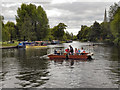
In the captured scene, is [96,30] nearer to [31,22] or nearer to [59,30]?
[59,30]

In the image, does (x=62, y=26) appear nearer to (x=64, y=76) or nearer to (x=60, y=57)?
(x=60, y=57)

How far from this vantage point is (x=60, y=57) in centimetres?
3150

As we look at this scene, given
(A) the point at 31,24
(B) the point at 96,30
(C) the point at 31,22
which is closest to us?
(A) the point at 31,24

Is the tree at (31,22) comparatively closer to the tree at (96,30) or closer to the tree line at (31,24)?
the tree line at (31,24)

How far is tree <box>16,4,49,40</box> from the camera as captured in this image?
92.6 m

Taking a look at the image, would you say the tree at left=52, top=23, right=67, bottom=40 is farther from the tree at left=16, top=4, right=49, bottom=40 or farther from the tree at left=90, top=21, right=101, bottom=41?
the tree at left=16, top=4, right=49, bottom=40

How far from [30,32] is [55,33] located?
193ft

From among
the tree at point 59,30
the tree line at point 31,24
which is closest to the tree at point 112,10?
the tree line at point 31,24

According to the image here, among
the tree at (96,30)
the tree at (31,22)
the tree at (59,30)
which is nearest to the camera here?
the tree at (31,22)

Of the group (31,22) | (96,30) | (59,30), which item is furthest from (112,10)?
(59,30)

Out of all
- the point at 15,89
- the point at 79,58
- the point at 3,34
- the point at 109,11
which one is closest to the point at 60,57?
the point at 79,58

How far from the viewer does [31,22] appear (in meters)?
96.1

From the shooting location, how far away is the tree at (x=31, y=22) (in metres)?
92.6

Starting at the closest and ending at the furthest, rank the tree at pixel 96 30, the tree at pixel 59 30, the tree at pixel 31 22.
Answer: the tree at pixel 31 22 → the tree at pixel 59 30 → the tree at pixel 96 30
